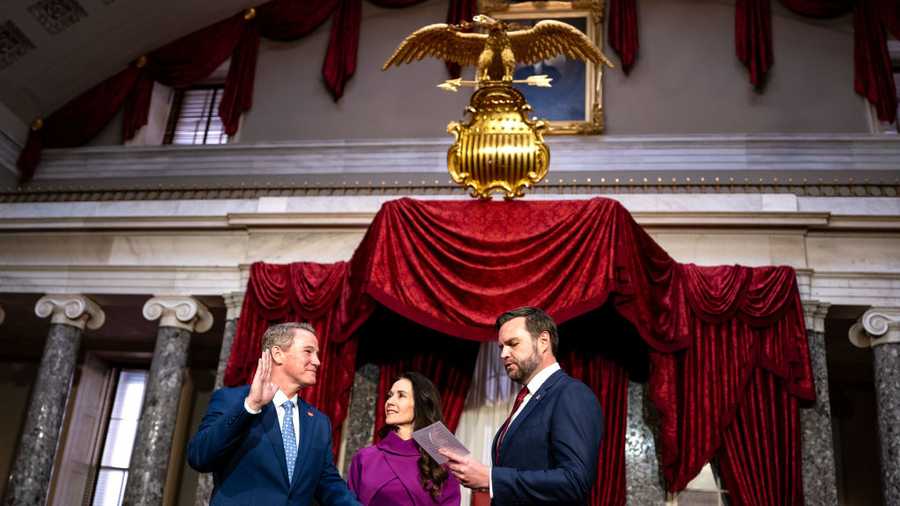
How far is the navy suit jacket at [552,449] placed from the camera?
2.90 m

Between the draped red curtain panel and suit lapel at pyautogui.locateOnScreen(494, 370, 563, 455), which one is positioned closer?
suit lapel at pyautogui.locateOnScreen(494, 370, 563, 455)

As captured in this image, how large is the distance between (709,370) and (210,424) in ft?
13.7

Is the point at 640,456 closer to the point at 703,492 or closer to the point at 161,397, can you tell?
the point at 703,492

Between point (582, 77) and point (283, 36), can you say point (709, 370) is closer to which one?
point (582, 77)

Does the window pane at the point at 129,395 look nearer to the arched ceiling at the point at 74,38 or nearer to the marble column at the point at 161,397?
the marble column at the point at 161,397

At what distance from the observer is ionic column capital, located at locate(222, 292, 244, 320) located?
773cm

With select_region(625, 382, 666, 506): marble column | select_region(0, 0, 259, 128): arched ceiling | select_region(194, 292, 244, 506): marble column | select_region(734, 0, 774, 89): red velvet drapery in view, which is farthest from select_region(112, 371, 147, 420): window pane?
select_region(734, 0, 774, 89): red velvet drapery

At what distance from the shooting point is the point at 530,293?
19.6 ft

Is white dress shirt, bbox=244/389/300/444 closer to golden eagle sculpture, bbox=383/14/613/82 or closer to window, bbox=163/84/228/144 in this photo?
golden eagle sculpture, bbox=383/14/613/82

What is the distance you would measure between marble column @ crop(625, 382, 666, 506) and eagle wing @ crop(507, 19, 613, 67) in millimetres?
2408

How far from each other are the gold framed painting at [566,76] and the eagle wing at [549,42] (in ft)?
9.51

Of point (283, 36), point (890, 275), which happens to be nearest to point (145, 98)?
point (283, 36)

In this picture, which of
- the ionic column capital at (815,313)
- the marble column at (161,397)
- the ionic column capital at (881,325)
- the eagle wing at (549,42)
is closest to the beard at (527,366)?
the eagle wing at (549,42)

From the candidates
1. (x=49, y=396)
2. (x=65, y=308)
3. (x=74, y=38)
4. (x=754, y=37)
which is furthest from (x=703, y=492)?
(x=74, y=38)
